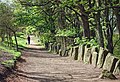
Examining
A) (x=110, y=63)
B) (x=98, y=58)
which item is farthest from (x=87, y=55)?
(x=110, y=63)

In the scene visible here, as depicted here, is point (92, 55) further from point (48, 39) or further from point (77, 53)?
point (48, 39)

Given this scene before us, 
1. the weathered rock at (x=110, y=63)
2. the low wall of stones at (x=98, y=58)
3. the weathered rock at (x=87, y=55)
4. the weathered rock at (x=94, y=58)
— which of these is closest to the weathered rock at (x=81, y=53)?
the low wall of stones at (x=98, y=58)

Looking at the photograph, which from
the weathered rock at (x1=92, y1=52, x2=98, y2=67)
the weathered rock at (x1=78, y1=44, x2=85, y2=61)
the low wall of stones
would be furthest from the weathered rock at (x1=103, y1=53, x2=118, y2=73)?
the weathered rock at (x1=78, y1=44, x2=85, y2=61)

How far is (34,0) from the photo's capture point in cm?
3142

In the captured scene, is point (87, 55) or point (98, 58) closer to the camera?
point (98, 58)

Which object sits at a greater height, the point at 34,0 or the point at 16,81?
the point at 34,0

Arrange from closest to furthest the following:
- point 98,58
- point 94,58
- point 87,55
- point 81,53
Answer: point 98,58 < point 94,58 < point 87,55 < point 81,53

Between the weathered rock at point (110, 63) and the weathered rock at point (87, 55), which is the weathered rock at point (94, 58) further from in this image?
the weathered rock at point (110, 63)

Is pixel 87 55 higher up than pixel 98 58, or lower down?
lower down

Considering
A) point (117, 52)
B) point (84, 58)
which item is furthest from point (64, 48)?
point (84, 58)

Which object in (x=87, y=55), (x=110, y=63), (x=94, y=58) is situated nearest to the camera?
(x=110, y=63)

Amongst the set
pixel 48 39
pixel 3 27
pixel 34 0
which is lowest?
pixel 48 39

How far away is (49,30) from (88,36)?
18.0 metres

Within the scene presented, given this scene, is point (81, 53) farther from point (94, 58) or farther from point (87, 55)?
point (94, 58)
